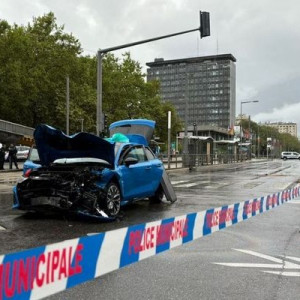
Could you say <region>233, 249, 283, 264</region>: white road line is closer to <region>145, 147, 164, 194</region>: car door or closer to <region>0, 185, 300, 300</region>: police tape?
<region>0, 185, 300, 300</region>: police tape

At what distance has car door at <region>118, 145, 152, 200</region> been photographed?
32.7 ft

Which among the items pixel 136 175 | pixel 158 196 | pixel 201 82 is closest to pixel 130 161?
pixel 136 175

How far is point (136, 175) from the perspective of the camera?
413 inches

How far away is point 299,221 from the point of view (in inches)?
372

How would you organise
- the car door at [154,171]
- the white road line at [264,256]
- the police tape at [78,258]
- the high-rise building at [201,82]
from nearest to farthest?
the police tape at [78,258], the white road line at [264,256], the car door at [154,171], the high-rise building at [201,82]

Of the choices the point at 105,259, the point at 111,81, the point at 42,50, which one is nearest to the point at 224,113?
the point at 111,81

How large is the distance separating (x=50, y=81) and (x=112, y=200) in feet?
133

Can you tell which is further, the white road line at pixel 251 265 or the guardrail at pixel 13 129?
the guardrail at pixel 13 129

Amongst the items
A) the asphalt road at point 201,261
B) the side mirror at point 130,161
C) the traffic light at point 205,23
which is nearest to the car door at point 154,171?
the side mirror at point 130,161

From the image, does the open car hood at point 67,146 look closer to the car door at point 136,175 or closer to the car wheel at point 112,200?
the car wheel at point 112,200

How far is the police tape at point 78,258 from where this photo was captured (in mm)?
2740

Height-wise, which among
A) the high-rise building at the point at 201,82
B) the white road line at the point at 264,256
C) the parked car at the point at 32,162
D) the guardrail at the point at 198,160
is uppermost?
the high-rise building at the point at 201,82

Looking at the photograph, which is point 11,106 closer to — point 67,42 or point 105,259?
point 67,42

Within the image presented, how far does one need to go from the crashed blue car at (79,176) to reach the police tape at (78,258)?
396 cm
